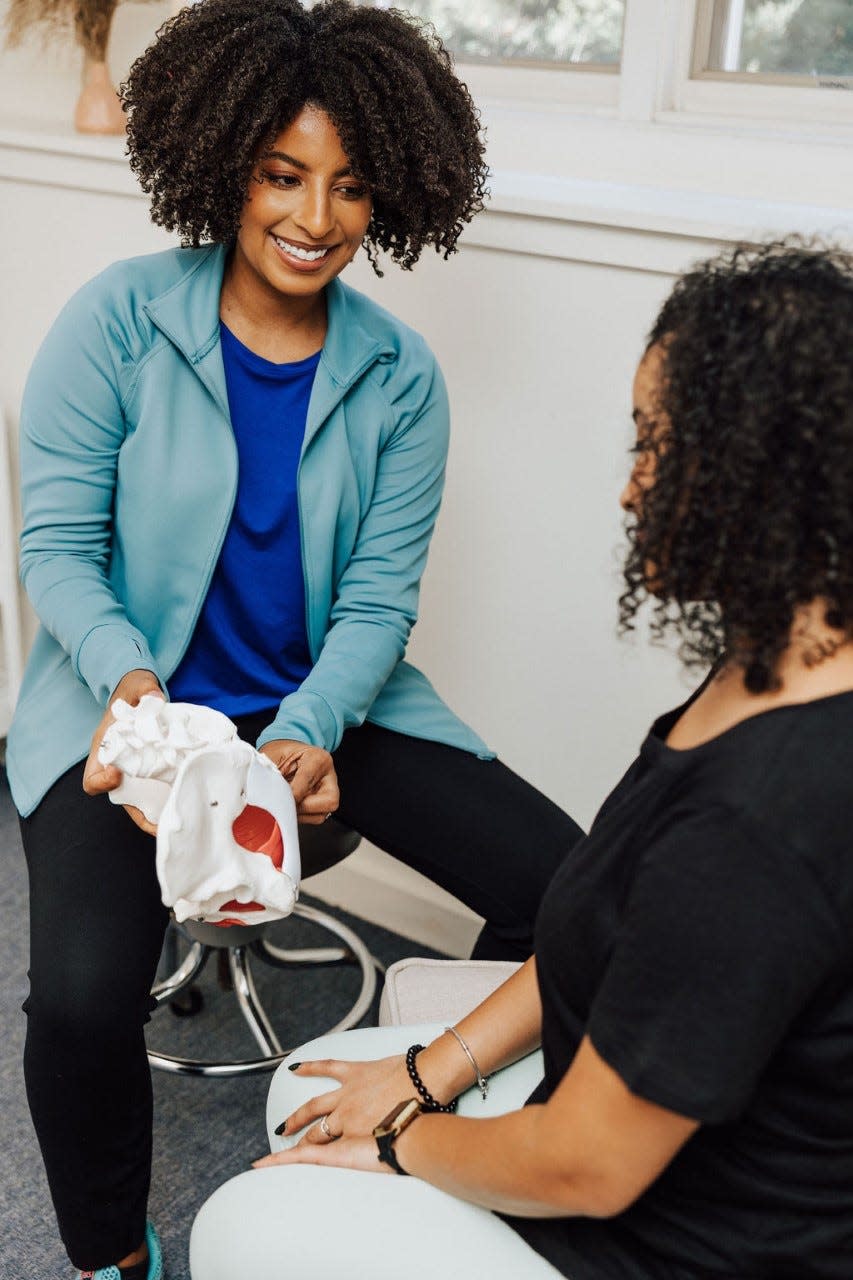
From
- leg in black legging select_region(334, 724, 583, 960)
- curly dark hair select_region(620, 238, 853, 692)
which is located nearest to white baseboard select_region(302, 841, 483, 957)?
leg in black legging select_region(334, 724, 583, 960)

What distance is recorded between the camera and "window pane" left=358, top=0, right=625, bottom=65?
1.84 metres

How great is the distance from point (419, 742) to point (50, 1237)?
717 millimetres

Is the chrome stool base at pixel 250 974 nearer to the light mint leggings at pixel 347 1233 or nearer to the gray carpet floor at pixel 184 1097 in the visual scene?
the gray carpet floor at pixel 184 1097

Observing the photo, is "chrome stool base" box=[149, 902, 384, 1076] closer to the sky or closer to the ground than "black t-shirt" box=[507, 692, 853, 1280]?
closer to the ground

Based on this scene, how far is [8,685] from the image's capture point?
7.79ft

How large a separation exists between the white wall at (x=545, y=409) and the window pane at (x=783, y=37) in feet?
0.43

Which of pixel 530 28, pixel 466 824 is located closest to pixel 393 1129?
pixel 466 824

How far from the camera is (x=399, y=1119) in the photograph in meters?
0.99

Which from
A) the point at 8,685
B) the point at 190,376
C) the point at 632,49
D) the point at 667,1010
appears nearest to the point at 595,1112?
the point at 667,1010

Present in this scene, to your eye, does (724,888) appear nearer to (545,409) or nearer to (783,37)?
(545,409)

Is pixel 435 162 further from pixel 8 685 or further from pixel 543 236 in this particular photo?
pixel 8 685

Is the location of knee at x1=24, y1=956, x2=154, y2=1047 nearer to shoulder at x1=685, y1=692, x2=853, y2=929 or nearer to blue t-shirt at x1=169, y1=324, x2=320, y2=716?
blue t-shirt at x1=169, y1=324, x2=320, y2=716

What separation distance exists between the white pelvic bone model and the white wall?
59 centimetres

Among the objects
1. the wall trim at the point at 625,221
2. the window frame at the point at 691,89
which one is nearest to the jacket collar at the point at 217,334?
the wall trim at the point at 625,221
